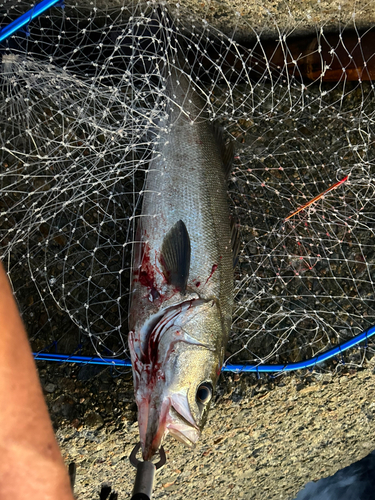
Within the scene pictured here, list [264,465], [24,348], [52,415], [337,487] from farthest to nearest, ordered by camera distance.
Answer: [337,487] → [264,465] → [52,415] → [24,348]

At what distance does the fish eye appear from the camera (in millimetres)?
1806

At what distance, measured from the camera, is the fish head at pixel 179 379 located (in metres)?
1.69

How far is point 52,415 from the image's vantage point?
2.08 m

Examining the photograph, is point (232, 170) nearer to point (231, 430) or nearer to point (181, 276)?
point (181, 276)

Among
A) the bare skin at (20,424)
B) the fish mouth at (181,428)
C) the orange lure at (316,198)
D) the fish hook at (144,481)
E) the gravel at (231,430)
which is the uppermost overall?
the orange lure at (316,198)

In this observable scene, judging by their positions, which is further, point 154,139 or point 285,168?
point 285,168

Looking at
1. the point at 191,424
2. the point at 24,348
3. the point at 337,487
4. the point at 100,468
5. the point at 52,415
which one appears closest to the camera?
the point at 24,348

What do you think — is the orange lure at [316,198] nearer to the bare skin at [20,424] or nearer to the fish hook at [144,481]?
the fish hook at [144,481]

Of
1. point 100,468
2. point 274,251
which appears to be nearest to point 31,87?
point 274,251

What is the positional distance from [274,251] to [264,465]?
1652 mm

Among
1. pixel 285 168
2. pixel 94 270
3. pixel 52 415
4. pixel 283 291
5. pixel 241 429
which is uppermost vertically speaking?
pixel 285 168

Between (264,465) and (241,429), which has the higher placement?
(241,429)

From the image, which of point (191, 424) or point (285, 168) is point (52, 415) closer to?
point (191, 424)

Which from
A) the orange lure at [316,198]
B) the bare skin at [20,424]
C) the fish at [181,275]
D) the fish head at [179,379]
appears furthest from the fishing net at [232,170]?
the bare skin at [20,424]
